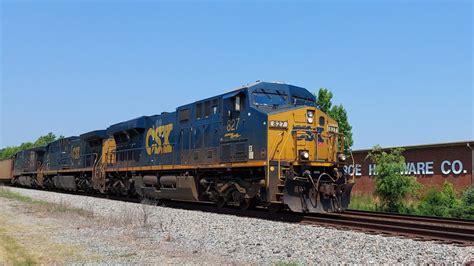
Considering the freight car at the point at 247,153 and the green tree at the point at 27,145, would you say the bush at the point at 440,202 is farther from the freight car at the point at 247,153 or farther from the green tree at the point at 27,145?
the green tree at the point at 27,145

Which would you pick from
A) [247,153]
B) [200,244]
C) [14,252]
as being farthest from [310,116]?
[14,252]

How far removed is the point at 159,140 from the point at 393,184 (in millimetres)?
9056

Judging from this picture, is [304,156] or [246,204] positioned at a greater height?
[304,156]

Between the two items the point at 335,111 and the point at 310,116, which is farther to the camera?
the point at 335,111

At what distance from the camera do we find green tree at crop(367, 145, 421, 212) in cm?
1747

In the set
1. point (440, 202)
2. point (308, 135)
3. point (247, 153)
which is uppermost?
point (308, 135)

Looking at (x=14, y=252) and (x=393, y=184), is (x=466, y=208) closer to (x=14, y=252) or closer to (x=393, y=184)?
(x=393, y=184)

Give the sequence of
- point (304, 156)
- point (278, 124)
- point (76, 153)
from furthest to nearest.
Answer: point (76, 153)
point (278, 124)
point (304, 156)

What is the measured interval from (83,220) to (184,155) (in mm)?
4732

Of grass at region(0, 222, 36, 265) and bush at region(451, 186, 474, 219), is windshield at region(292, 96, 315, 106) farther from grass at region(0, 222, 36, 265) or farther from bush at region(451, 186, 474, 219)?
Answer: grass at region(0, 222, 36, 265)

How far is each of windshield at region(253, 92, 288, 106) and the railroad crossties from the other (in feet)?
10.8

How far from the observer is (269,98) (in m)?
13.3

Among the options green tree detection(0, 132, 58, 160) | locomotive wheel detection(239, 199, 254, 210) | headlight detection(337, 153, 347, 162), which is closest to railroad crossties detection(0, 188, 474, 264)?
locomotive wheel detection(239, 199, 254, 210)

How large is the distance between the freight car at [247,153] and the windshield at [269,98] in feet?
0.10
